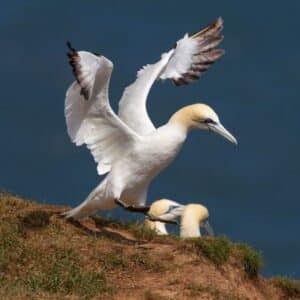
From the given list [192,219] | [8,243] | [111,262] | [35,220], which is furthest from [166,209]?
[8,243]

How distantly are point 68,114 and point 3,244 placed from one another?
2.28 m

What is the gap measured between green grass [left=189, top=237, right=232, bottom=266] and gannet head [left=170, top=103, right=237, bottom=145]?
1.64 metres

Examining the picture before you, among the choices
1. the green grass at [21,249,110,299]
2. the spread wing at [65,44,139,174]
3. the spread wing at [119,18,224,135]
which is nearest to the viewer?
the green grass at [21,249,110,299]

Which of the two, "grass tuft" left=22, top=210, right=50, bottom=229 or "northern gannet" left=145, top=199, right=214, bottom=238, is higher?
"grass tuft" left=22, top=210, right=50, bottom=229

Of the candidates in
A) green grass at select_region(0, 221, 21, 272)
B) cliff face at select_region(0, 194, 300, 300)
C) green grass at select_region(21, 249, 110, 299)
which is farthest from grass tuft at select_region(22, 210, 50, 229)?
green grass at select_region(21, 249, 110, 299)

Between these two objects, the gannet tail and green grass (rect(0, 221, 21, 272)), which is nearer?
green grass (rect(0, 221, 21, 272))

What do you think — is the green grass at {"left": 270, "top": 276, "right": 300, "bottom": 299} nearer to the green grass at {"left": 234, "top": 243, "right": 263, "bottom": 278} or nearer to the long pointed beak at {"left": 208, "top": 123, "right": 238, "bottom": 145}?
the green grass at {"left": 234, "top": 243, "right": 263, "bottom": 278}

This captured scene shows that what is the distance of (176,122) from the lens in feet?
57.9

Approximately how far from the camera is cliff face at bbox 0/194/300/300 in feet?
49.7

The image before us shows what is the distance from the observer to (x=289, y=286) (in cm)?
1777

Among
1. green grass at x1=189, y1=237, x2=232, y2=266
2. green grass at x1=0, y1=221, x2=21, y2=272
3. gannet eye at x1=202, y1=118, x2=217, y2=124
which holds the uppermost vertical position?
gannet eye at x1=202, y1=118, x2=217, y2=124

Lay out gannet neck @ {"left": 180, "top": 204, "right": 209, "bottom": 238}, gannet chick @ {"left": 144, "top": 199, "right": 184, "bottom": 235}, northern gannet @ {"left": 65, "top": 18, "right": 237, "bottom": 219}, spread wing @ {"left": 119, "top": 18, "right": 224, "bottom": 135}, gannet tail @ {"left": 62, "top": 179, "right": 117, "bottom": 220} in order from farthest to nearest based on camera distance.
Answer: gannet chick @ {"left": 144, "top": 199, "right": 184, "bottom": 235}
gannet neck @ {"left": 180, "top": 204, "right": 209, "bottom": 238}
spread wing @ {"left": 119, "top": 18, "right": 224, "bottom": 135}
gannet tail @ {"left": 62, "top": 179, "right": 117, "bottom": 220}
northern gannet @ {"left": 65, "top": 18, "right": 237, "bottom": 219}

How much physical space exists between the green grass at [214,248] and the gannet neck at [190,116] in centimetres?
A: 167

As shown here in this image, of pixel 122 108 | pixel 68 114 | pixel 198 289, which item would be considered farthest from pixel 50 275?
pixel 122 108
